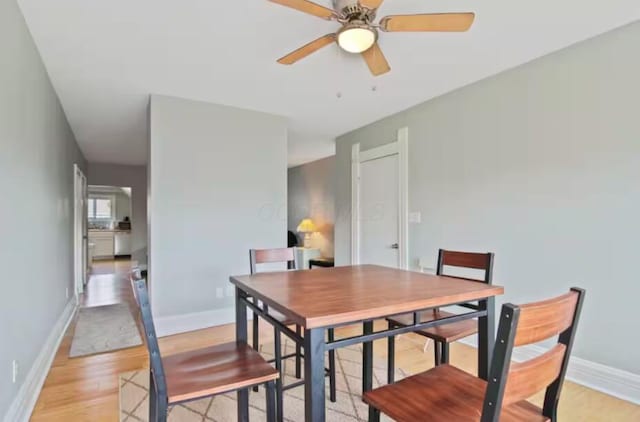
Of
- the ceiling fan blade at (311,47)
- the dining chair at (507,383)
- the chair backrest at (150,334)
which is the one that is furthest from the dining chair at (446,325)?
the ceiling fan blade at (311,47)

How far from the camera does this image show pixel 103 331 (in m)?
3.54

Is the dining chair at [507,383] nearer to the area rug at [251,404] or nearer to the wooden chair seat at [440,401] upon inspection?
the wooden chair seat at [440,401]

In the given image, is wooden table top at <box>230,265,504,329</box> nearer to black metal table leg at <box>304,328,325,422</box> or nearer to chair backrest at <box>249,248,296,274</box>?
black metal table leg at <box>304,328,325,422</box>

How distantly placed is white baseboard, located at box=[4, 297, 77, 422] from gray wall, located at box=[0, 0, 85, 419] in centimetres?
5

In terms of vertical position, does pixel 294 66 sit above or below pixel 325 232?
above

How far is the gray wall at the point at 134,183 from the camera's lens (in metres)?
7.90

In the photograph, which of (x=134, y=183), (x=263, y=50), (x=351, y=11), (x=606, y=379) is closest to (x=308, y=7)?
(x=351, y=11)

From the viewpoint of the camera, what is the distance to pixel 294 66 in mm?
2783

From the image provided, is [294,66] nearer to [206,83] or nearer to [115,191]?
[206,83]

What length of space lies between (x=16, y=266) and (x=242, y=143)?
2.37 m

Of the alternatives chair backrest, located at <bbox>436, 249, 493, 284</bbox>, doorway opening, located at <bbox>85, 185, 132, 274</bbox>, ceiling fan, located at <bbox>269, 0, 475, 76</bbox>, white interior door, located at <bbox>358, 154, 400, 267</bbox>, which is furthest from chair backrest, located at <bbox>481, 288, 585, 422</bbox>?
doorway opening, located at <bbox>85, 185, 132, 274</bbox>

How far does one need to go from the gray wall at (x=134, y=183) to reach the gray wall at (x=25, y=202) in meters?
5.07

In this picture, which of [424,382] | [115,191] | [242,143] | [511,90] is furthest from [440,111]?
[115,191]

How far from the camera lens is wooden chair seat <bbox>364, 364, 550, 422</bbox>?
1.09 meters
